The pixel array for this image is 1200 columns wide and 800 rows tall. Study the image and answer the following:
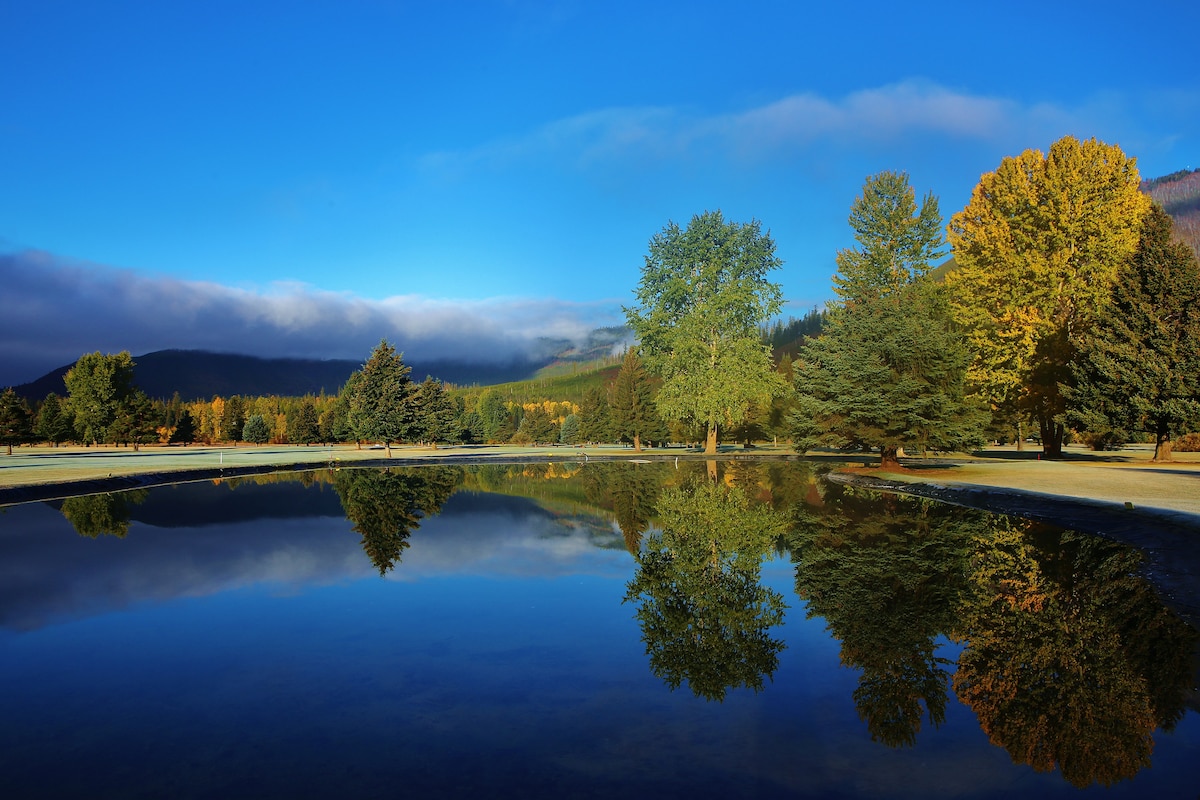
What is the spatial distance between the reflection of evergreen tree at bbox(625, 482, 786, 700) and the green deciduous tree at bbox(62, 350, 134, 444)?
9378cm

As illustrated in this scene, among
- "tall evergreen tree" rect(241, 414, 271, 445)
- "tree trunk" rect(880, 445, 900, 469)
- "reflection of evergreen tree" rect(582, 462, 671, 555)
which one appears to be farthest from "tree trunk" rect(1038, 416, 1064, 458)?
"tall evergreen tree" rect(241, 414, 271, 445)

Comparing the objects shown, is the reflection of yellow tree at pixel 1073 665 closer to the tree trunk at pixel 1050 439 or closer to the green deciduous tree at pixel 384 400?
the tree trunk at pixel 1050 439

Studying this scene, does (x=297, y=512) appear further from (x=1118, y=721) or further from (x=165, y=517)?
(x=1118, y=721)

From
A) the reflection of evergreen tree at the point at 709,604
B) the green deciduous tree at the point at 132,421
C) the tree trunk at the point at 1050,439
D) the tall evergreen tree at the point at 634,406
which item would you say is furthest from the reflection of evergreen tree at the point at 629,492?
the green deciduous tree at the point at 132,421

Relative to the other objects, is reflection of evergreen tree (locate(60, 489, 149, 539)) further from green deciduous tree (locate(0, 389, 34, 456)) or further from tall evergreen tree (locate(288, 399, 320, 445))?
tall evergreen tree (locate(288, 399, 320, 445))

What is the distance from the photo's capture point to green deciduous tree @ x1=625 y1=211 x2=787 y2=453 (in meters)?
49.9

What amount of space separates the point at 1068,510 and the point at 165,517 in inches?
969

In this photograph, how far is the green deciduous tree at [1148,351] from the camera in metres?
30.8

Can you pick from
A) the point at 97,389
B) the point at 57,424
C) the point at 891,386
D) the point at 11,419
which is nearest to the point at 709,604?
the point at 891,386

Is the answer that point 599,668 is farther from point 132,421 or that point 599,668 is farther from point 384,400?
point 132,421

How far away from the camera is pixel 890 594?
10.8 metres

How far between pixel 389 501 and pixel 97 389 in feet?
273

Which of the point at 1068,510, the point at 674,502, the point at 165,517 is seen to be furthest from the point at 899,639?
the point at 165,517

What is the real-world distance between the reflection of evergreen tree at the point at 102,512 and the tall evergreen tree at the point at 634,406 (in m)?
45.6
